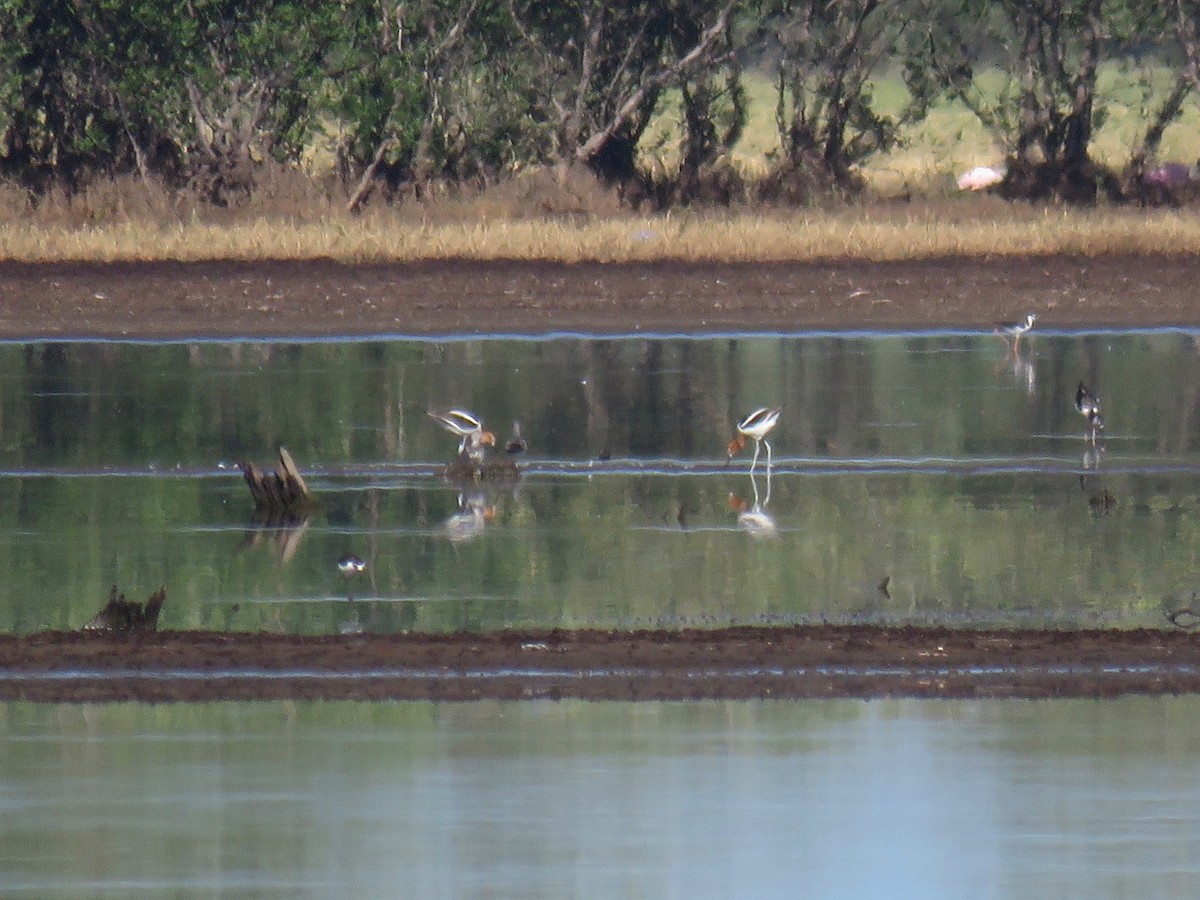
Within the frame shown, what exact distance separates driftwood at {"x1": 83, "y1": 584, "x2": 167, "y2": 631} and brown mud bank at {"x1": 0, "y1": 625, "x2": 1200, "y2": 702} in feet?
0.69

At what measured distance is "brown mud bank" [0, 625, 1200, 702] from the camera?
28.8 ft

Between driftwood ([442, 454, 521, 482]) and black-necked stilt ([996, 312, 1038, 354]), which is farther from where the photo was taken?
black-necked stilt ([996, 312, 1038, 354])

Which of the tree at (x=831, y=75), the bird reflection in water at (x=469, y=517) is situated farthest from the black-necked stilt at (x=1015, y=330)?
the tree at (x=831, y=75)

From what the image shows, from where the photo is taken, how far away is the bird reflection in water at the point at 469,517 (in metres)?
13.1

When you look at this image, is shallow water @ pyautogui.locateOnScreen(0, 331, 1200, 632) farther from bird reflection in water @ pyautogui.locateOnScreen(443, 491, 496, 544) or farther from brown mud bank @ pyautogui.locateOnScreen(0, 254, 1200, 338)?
brown mud bank @ pyautogui.locateOnScreen(0, 254, 1200, 338)

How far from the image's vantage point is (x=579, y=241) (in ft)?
90.8

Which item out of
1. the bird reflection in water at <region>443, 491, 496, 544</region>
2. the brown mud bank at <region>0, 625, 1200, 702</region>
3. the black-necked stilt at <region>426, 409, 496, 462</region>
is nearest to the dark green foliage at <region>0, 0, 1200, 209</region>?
the black-necked stilt at <region>426, 409, 496, 462</region>

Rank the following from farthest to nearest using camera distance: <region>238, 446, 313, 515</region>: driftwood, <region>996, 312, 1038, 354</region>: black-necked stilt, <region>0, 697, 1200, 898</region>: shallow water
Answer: <region>996, 312, 1038, 354</region>: black-necked stilt
<region>238, 446, 313, 515</region>: driftwood
<region>0, 697, 1200, 898</region>: shallow water

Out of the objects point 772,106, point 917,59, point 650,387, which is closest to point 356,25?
point 917,59

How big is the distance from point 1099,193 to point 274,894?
3043 centimetres

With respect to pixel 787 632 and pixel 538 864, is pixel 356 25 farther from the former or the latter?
pixel 538 864

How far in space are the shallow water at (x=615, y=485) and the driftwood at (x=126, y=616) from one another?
0.37 metres

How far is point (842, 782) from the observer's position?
7551 millimetres

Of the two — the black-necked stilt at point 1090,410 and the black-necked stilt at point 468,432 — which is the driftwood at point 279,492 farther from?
the black-necked stilt at point 1090,410
